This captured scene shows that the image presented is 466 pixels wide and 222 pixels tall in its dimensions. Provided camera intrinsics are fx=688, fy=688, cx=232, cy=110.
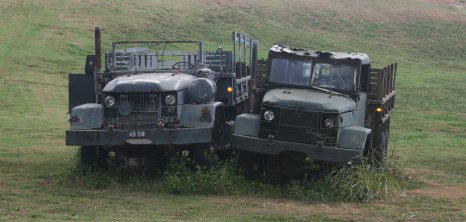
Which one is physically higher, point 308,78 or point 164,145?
point 308,78

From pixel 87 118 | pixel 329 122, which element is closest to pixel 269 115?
pixel 329 122

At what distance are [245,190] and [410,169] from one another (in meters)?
4.34

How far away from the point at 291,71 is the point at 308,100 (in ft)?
4.32

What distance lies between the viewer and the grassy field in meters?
9.27

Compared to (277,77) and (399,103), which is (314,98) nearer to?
(277,77)

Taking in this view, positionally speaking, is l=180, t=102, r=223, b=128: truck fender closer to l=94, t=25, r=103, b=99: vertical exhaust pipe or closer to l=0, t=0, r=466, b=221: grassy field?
l=0, t=0, r=466, b=221: grassy field

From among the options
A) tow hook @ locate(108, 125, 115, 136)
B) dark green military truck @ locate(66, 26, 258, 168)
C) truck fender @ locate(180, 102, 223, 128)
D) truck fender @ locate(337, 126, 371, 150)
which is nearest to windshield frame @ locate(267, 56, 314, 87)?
dark green military truck @ locate(66, 26, 258, 168)

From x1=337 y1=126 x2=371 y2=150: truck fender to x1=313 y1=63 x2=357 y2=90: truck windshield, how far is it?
1.24 metres

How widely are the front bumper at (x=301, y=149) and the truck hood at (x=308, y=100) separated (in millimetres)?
599

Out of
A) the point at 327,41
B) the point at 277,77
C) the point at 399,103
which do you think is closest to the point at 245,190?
the point at 277,77

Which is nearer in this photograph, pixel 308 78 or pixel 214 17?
pixel 308 78

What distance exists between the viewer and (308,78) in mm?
11539

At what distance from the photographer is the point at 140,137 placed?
10344 mm

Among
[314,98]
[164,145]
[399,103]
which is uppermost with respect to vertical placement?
[314,98]
